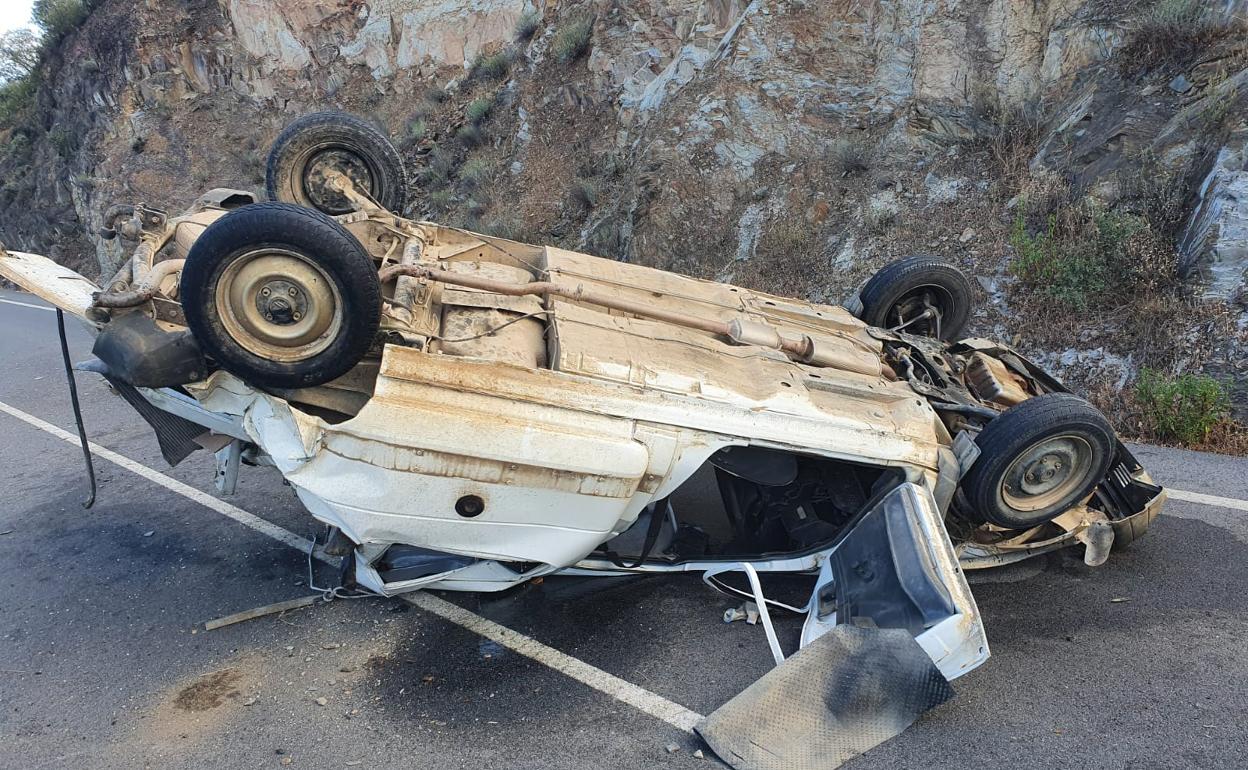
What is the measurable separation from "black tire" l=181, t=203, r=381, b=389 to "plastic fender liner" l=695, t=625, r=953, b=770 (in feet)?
6.67

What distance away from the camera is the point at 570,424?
3.14 m

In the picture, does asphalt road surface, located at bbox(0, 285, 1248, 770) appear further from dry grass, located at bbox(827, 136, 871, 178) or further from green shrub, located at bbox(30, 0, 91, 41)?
green shrub, located at bbox(30, 0, 91, 41)

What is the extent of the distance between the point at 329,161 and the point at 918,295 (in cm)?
400

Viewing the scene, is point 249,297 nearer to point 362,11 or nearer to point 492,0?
point 492,0

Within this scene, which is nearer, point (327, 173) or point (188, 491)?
point (327, 173)

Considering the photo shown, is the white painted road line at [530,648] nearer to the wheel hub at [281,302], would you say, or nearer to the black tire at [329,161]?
the wheel hub at [281,302]

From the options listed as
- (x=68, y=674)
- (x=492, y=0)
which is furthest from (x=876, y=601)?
(x=492, y=0)

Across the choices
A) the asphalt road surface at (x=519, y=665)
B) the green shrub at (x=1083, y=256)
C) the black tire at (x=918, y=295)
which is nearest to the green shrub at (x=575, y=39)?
the green shrub at (x=1083, y=256)

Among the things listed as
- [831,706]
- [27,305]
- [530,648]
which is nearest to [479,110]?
[27,305]

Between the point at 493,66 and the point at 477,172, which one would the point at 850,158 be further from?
the point at 493,66

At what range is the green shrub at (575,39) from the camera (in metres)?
12.7

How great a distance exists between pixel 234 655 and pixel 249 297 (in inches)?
63.6

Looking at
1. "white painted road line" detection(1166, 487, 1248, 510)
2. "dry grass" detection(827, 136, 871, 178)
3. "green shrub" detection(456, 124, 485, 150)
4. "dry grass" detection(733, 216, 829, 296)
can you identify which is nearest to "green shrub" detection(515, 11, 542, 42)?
"green shrub" detection(456, 124, 485, 150)

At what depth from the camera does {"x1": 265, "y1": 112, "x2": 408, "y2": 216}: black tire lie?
5.02 metres
